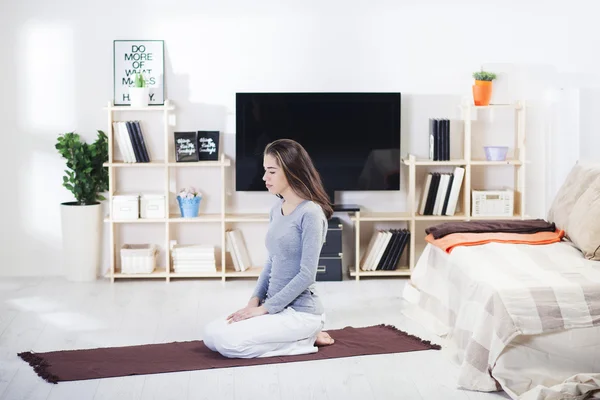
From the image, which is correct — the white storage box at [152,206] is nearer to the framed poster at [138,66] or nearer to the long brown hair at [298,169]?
the framed poster at [138,66]

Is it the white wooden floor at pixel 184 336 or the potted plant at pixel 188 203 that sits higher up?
the potted plant at pixel 188 203

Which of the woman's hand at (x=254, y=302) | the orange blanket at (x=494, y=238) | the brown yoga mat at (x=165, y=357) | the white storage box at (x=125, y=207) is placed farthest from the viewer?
the white storage box at (x=125, y=207)

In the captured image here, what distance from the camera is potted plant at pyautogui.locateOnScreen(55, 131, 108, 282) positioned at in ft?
19.1

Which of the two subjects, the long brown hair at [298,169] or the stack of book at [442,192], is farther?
the stack of book at [442,192]

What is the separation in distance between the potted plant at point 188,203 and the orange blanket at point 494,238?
1.72 metres

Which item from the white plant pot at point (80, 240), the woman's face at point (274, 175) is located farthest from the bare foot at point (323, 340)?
the white plant pot at point (80, 240)

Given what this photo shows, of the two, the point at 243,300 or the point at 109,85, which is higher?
the point at 109,85

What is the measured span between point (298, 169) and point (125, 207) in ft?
7.11

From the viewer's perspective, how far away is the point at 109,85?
5.98 meters

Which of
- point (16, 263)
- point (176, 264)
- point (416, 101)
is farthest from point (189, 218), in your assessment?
point (416, 101)

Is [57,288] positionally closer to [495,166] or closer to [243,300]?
[243,300]

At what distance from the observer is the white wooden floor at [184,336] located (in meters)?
3.66

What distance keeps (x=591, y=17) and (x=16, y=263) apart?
13.8 ft

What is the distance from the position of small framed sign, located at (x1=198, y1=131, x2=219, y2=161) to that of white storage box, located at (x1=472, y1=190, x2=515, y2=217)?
67.9 inches
